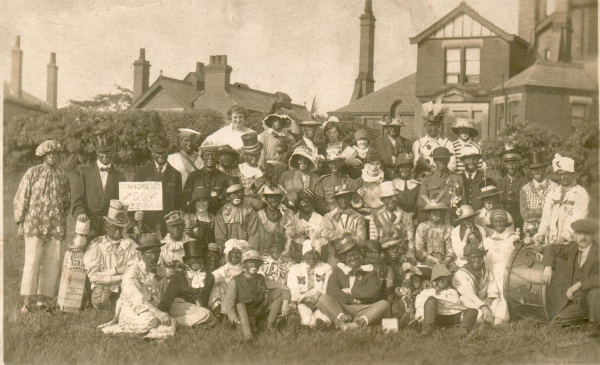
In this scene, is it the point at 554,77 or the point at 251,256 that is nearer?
the point at 251,256

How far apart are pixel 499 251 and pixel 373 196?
5.56 ft

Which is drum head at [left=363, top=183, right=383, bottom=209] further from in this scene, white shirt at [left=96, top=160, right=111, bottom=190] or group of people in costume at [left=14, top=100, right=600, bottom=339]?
white shirt at [left=96, top=160, right=111, bottom=190]

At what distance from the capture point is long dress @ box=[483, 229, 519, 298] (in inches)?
302

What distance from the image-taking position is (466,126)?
27.9 ft

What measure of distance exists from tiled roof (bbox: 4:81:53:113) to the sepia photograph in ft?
0.06

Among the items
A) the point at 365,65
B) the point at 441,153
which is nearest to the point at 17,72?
the point at 365,65

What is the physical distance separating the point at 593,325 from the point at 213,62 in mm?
6119

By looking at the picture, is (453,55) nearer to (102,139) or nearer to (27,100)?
(102,139)

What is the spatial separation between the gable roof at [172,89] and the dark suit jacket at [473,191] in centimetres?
389

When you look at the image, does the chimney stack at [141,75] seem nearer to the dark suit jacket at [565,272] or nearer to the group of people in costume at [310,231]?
the group of people in costume at [310,231]

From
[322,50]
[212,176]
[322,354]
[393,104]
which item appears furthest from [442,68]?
[322,354]

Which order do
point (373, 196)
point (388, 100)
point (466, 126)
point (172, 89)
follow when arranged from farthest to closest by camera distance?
point (172, 89) < point (388, 100) < point (466, 126) < point (373, 196)

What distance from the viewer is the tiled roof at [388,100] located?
9.03 meters

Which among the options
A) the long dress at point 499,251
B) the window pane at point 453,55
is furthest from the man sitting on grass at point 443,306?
the window pane at point 453,55
